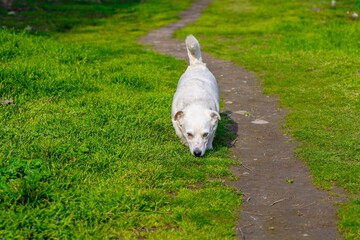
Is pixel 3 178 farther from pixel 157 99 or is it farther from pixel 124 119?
pixel 157 99

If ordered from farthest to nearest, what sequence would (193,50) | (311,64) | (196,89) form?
(311,64) < (193,50) < (196,89)

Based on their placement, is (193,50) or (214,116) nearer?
(214,116)

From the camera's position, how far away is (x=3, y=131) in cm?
789

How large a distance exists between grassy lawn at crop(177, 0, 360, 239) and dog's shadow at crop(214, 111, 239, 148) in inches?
36.5

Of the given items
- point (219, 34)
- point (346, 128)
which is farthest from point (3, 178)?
point (219, 34)

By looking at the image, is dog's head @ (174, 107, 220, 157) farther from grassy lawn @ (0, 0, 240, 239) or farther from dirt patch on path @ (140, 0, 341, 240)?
dirt patch on path @ (140, 0, 341, 240)

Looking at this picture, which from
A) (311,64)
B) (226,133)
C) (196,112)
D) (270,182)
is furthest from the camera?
(311,64)

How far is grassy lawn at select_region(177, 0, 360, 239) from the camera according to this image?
24.9ft

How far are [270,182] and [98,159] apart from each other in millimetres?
2239

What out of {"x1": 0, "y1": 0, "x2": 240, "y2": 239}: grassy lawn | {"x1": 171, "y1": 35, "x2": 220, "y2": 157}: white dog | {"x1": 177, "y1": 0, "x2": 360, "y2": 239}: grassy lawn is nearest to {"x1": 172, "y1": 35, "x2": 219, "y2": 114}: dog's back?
{"x1": 171, "y1": 35, "x2": 220, "y2": 157}: white dog

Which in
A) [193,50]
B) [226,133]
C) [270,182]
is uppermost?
[193,50]

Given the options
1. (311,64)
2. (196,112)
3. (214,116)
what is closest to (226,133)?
(214,116)

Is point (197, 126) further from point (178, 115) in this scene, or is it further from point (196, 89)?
point (196, 89)

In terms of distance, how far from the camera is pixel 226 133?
8.91 meters
